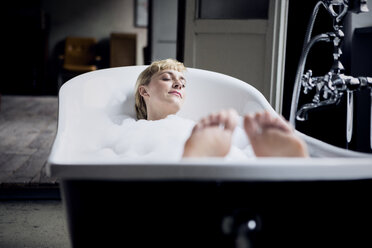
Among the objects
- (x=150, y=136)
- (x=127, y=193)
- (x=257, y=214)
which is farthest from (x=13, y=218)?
(x=257, y=214)

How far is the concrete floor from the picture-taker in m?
1.75

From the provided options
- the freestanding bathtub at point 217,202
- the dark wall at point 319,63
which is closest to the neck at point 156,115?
the freestanding bathtub at point 217,202

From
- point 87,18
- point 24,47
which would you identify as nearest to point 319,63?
point 24,47

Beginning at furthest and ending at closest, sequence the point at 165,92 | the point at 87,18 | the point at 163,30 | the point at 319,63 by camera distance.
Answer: the point at 87,18
the point at 163,30
the point at 319,63
the point at 165,92

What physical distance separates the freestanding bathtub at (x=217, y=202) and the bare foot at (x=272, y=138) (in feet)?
0.36

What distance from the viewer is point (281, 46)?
92.8 inches

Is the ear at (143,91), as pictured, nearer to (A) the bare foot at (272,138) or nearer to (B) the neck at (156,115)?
(B) the neck at (156,115)

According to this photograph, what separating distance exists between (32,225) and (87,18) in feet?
20.0

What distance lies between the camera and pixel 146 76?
1.73 m

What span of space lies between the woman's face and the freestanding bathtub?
70cm

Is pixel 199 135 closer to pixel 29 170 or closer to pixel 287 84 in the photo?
pixel 287 84

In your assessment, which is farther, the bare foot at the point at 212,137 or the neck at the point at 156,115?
the neck at the point at 156,115

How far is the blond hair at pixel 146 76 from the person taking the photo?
1708 mm

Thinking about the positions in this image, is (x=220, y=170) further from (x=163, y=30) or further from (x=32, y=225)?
(x=163, y=30)
